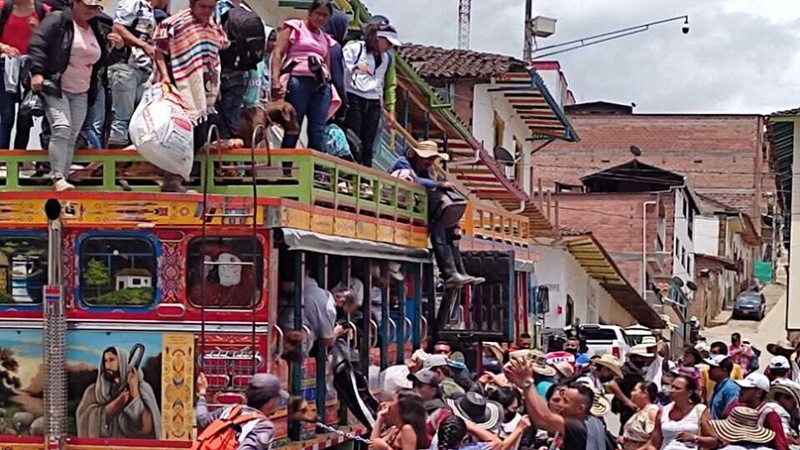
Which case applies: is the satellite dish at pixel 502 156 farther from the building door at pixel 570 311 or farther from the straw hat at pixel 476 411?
the straw hat at pixel 476 411

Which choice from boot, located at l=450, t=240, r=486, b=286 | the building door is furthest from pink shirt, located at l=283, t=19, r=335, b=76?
the building door

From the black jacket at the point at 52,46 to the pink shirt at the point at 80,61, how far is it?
44mm

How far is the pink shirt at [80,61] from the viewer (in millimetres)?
8445

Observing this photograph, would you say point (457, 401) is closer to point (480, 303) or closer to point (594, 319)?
point (480, 303)

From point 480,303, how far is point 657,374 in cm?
232

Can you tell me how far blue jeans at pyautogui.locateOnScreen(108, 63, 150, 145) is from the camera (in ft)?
30.4

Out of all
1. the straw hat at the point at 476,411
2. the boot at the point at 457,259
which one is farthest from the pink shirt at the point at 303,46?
the straw hat at the point at 476,411

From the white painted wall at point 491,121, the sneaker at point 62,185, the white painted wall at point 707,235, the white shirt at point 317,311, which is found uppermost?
the white painted wall at point 491,121

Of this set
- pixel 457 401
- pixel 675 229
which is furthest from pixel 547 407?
pixel 675 229

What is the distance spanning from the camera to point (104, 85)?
29.8ft

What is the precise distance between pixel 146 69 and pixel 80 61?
852 mm

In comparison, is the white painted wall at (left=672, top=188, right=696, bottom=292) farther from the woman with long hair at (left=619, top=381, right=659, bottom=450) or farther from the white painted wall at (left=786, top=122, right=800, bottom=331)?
the woman with long hair at (left=619, top=381, right=659, bottom=450)

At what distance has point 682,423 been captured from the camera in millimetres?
8609

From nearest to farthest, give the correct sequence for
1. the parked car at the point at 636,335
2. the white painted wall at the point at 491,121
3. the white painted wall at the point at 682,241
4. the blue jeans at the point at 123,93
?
1. the blue jeans at the point at 123,93
2. the white painted wall at the point at 491,121
3. the parked car at the point at 636,335
4. the white painted wall at the point at 682,241
